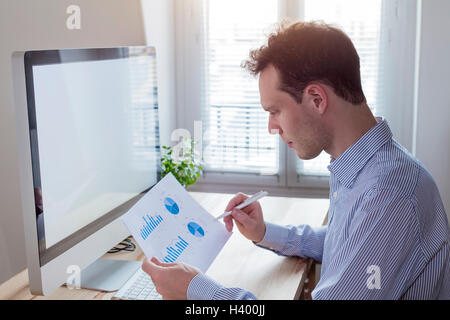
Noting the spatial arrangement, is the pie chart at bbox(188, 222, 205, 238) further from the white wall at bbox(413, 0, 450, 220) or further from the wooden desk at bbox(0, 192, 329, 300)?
the white wall at bbox(413, 0, 450, 220)

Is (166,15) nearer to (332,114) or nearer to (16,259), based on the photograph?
(16,259)

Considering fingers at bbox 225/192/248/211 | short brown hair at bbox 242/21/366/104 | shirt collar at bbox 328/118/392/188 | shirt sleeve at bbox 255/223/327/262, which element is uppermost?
short brown hair at bbox 242/21/366/104

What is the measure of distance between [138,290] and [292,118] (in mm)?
553

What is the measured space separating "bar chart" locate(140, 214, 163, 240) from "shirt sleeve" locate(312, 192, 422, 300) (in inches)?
16.5

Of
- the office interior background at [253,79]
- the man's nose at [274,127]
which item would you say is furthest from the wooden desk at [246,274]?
the office interior background at [253,79]

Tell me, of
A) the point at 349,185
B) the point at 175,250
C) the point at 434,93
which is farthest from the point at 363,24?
the point at 175,250

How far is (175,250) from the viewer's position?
1291 millimetres

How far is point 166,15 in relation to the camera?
2850 millimetres

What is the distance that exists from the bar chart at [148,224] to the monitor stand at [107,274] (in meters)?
A: 0.21

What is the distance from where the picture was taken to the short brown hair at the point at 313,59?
1.20 meters

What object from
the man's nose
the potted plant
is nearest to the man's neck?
the man's nose

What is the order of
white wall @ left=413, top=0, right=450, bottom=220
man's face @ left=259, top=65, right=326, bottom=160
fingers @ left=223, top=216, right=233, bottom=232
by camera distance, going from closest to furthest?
1. man's face @ left=259, top=65, right=326, bottom=160
2. fingers @ left=223, top=216, right=233, bottom=232
3. white wall @ left=413, top=0, right=450, bottom=220

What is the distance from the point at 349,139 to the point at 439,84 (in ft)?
5.12

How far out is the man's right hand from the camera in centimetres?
153
